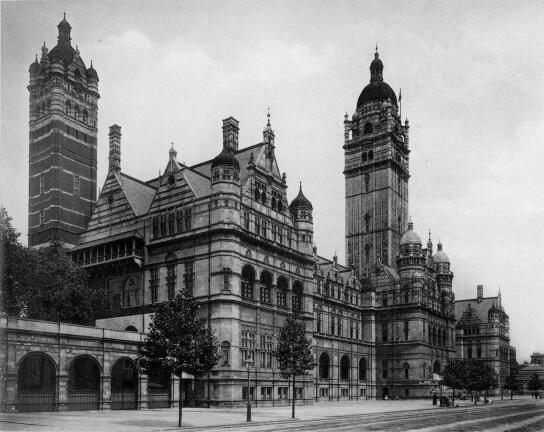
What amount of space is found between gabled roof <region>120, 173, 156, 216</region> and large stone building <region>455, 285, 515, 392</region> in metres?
85.6

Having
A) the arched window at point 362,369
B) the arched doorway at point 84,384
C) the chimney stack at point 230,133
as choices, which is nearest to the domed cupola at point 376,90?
the arched window at point 362,369

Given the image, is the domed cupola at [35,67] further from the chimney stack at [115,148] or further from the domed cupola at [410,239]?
the domed cupola at [410,239]

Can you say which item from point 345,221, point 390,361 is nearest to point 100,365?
point 390,361

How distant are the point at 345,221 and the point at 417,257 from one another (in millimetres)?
19225

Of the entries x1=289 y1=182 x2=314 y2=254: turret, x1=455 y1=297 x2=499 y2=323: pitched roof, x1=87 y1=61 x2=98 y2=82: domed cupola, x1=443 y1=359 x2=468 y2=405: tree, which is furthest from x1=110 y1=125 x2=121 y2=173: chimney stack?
x1=455 y1=297 x2=499 y2=323: pitched roof

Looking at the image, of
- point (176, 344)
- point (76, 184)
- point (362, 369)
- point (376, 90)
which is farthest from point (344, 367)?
point (176, 344)

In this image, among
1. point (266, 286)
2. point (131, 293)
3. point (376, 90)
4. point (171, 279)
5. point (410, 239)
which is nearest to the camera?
point (171, 279)

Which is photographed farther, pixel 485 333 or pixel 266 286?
pixel 485 333

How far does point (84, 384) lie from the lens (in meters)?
57.3

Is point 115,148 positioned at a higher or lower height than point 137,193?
higher

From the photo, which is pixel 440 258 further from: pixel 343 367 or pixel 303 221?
pixel 303 221

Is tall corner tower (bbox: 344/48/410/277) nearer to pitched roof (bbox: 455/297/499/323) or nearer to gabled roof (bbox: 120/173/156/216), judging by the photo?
pitched roof (bbox: 455/297/499/323)

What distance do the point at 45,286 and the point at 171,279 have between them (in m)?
12.1

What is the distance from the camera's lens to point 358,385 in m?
98.1
